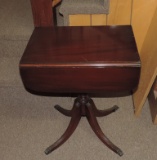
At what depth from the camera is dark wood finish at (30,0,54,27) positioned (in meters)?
1.31

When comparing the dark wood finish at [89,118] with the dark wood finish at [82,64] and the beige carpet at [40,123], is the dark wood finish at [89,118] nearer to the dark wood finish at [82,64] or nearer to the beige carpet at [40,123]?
the beige carpet at [40,123]

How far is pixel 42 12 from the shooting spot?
136 centimetres

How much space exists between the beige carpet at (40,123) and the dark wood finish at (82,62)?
60cm

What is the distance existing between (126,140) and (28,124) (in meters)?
0.81

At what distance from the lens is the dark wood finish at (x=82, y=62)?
978mm

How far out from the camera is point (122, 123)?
63.9 inches

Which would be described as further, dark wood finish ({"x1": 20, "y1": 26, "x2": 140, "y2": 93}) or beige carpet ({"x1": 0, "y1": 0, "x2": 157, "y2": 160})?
beige carpet ({"x1": 0, "y1": 0, "x2": 157, "y2": 160})

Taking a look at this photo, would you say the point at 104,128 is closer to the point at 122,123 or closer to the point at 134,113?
the point at 122,123

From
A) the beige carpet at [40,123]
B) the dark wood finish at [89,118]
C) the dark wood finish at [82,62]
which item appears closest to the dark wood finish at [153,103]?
the beige carpet at [40,123]

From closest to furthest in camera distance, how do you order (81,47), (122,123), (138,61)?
1. (138,61)
2. (81,47)
3. (122,123)

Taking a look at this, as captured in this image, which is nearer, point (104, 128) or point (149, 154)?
point (149, 154)

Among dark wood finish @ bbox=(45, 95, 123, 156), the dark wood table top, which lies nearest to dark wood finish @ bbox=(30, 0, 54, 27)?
the dark wood table top

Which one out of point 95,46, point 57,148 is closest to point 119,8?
point 95,46

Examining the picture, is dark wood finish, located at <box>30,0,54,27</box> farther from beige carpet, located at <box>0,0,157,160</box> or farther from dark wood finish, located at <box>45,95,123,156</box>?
dark wood finish, located at <box>45,95,123,156</box>
